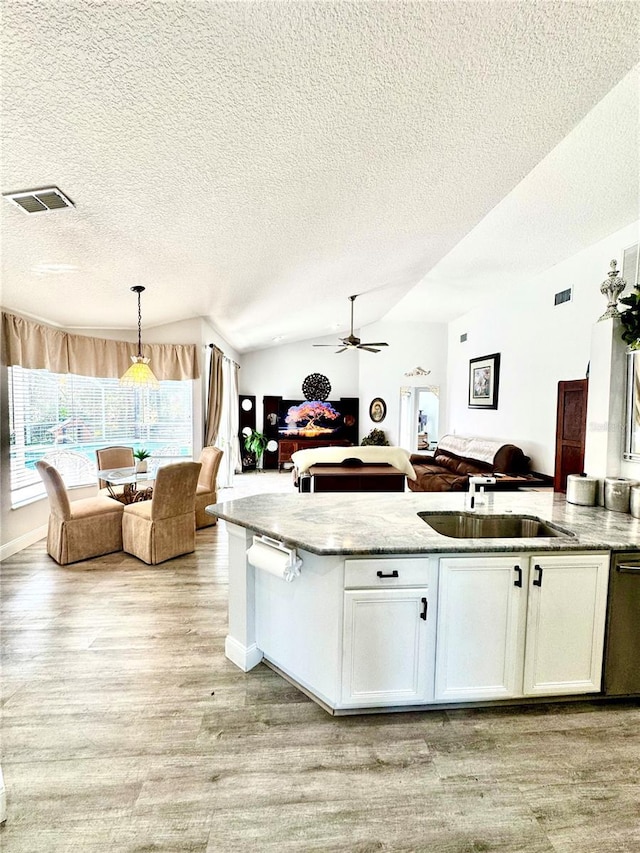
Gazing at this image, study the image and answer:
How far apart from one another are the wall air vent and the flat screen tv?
16.4 ft

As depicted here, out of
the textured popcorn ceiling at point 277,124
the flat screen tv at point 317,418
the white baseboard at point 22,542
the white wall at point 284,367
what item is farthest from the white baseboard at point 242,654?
the white wall at point 284,367

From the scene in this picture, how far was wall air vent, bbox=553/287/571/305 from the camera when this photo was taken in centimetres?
481

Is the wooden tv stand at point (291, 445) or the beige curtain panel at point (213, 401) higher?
the beige curtain panel at point (213, 401)

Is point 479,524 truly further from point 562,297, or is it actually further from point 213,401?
point 213,401

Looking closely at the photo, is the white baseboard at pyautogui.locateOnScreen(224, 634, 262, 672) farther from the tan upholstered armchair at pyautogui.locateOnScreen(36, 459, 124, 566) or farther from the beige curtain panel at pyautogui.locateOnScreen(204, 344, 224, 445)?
the beige curtain panel at pyautogui.locateOnScreen(204, 344, 224, 445)

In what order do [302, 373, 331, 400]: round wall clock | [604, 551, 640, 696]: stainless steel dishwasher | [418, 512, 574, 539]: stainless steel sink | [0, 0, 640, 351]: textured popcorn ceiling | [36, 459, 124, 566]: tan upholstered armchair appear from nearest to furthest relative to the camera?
[0, 0, 640, 351]: textured popcorn ceiling < [604, 551, 640, 696]: stainless steel dishwasher < [418, 512, 574, 539]: stainless steel sink < [36, 459, 124, 566]: tan upholstered armchair < [302, 373, 331, 400]: round wall clock

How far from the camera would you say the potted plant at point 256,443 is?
8867mm

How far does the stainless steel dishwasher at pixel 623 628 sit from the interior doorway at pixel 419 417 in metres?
6.95

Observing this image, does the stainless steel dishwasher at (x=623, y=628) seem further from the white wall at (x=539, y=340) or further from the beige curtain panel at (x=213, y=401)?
the beige curtain panel at (x=213, y=401)

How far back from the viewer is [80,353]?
485cm

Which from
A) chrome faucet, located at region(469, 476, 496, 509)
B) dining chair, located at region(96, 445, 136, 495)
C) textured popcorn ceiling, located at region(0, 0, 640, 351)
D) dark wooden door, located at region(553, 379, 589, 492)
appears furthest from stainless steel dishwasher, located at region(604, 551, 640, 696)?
dining chair, located at region(96, 445, 136, 495)

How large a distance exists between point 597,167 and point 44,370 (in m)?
5.55

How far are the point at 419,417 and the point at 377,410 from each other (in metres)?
0.97

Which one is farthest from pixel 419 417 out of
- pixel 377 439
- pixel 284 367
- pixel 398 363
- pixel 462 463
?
pixel 284 367
